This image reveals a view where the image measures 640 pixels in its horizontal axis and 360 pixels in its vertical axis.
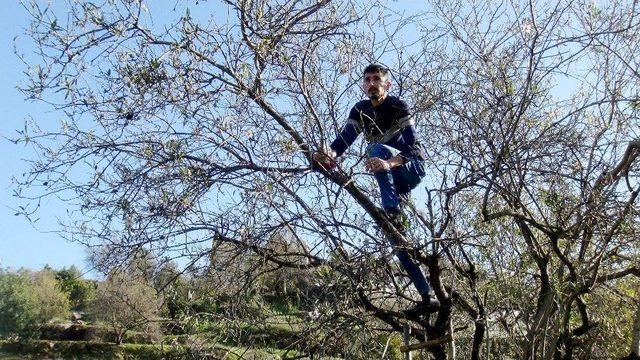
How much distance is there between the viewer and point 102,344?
32469mm

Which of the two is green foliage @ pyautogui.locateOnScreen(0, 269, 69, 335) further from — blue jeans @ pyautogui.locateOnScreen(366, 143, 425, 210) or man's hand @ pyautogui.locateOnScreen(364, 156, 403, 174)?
man's hand @ pyautogui.locateOnScreen(364, 156, 403, 174)

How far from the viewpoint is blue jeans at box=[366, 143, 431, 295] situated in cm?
402

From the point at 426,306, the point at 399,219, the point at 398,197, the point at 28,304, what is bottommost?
the point at 426,306

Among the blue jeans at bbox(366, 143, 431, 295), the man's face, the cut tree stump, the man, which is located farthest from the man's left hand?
the cut tree stump

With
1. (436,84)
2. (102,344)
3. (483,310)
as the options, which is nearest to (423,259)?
(483,310)

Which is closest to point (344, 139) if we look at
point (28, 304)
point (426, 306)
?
point (426, 306)

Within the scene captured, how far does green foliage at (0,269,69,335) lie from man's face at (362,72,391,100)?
38644 millimetres

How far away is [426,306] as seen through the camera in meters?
4.27

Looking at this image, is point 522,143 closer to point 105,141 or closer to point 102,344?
point 105,141

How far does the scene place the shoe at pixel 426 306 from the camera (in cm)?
427

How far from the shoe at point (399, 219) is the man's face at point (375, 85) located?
80 cm

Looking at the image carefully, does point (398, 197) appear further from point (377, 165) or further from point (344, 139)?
point (344, 139)

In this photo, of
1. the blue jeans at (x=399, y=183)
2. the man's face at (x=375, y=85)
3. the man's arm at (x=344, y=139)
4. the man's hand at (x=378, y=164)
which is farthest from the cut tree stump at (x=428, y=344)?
the man's face at (x=375, y=85)

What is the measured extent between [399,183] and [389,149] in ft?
0.93
